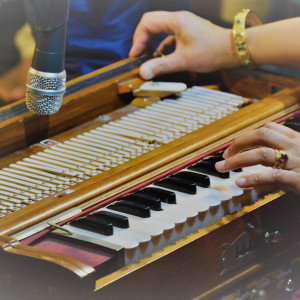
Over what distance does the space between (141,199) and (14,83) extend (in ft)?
3.36

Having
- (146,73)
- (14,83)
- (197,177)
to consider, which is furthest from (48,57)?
(14,83)

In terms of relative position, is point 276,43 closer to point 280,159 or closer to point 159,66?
point 159,66

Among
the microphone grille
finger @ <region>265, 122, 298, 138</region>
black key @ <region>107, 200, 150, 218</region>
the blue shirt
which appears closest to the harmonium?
black key @ <region>107, 200, 150, 218</region>

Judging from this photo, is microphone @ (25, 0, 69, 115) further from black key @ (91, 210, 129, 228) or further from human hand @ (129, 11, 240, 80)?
human hand @ (129, 11, 240, 80)

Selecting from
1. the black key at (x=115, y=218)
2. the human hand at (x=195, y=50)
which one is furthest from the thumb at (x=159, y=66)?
the black key at (x=115, y=218)

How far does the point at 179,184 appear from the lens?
66.1 inches

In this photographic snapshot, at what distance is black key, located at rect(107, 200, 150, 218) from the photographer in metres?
1.54

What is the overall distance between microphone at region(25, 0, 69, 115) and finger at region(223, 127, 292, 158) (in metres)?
0.49

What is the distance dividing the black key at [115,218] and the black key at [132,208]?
5 centimetres

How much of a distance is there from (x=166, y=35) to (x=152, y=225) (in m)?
1.27

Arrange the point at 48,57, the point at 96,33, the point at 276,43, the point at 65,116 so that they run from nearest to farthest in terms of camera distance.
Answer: the point at 48,57, the point at 65,116, the point at 276,43, the point at 96,33

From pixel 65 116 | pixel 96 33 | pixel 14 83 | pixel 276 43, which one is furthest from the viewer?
pixel 96 33

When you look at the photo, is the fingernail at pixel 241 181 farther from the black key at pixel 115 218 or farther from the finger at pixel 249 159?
the black key at pixel 115 218

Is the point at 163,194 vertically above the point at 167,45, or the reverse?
the point at 167,45
